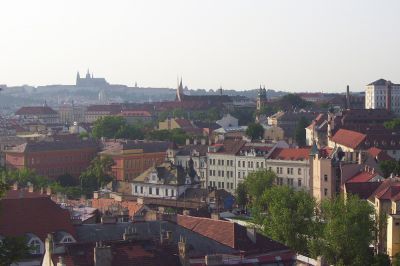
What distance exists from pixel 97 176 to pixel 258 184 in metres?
28.2

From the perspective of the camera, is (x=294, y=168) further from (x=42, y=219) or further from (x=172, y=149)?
(x=42, y=219)

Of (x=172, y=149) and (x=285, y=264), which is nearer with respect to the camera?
(x=285, y=264)

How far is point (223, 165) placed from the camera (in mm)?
105500

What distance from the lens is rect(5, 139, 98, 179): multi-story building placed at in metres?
121

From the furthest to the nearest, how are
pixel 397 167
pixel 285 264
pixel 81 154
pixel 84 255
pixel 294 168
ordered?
pixel 81 154, pixel 294 168, pixel 397 167, pixel 285 264, pixel 84 255

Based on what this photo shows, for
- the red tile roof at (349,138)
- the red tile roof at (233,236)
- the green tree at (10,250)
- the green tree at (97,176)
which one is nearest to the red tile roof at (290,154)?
the red tile roof at (349,138)

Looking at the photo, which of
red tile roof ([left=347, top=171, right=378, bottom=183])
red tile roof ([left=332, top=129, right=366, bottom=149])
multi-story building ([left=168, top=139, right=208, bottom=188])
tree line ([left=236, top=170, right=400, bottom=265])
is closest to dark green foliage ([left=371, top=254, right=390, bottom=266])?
tree line ([left=236, top=170, right=400, bottom=265])

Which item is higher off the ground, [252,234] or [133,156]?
[252,234]

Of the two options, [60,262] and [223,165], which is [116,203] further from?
[223,165]

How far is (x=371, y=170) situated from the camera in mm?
78438

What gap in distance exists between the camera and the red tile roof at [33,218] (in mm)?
45594

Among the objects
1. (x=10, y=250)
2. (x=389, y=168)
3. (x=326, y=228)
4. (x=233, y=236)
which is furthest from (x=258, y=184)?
(x=10, y=250)

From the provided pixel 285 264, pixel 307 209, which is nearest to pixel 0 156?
pixel 307 209

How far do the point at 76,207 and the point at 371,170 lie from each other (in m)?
29.5
